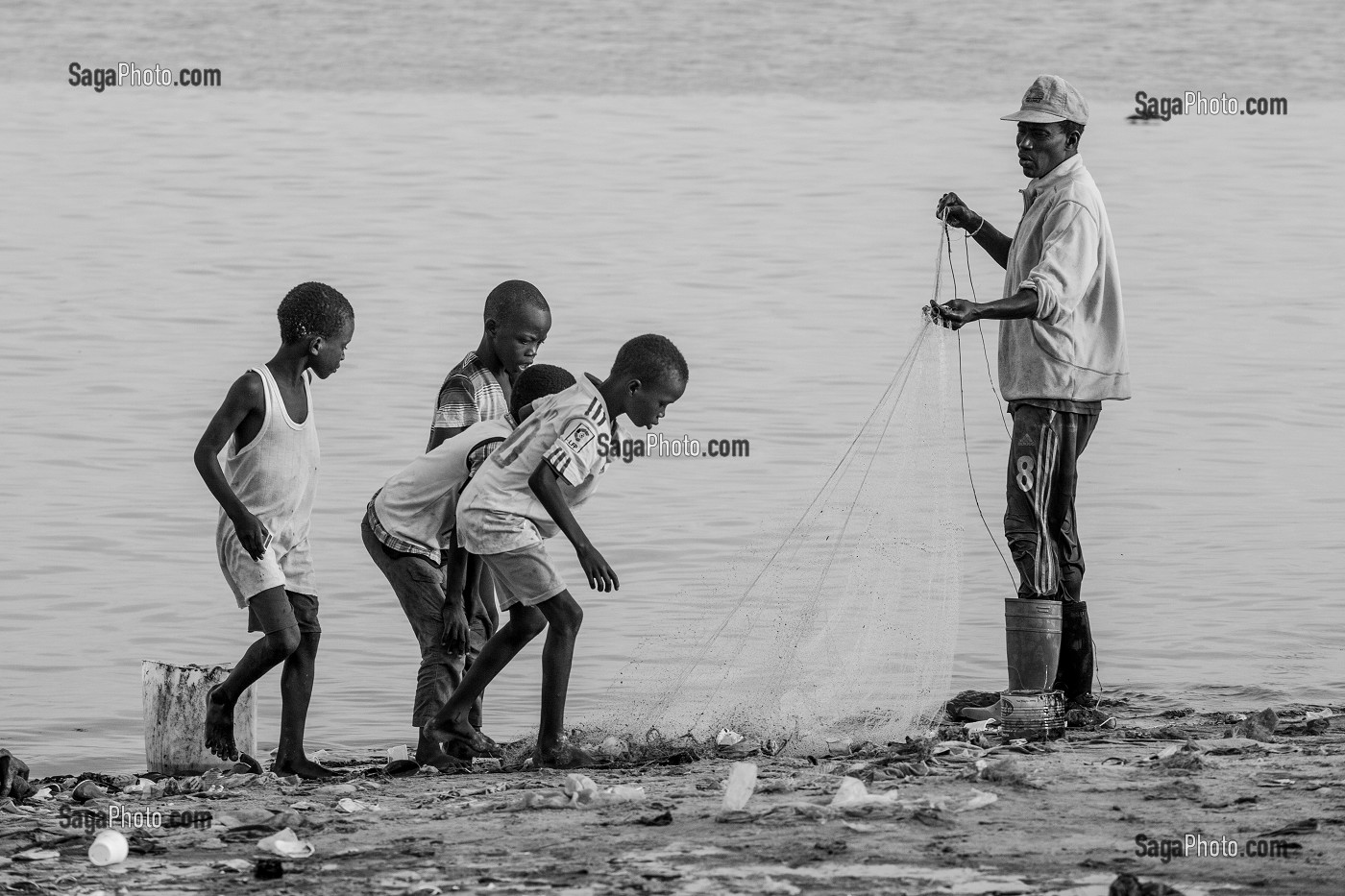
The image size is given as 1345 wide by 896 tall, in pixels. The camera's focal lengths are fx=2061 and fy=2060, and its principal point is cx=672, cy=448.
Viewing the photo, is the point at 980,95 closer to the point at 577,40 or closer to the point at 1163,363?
the point at 577,40

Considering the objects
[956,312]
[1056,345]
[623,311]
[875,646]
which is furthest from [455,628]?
[623,311]

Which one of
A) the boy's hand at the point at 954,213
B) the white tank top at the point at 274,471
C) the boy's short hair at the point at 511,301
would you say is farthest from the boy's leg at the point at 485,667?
the boy's hand at the point at 954,213

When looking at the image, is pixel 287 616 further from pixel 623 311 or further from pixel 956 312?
pixel 623 311

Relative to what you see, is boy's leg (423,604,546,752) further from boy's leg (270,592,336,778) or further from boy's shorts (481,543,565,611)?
boy's leg (270,592,336,778)

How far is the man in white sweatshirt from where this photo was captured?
6.04 metres

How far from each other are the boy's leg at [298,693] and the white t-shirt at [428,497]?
0.30 meters

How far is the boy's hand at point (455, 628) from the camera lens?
5.92 meters

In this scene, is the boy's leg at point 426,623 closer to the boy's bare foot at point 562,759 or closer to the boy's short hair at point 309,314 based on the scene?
the boy's bare foot at point 562,759

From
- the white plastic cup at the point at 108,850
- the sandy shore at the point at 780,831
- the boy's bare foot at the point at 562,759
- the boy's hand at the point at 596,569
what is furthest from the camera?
the boy's bare foot at the point at 562,759

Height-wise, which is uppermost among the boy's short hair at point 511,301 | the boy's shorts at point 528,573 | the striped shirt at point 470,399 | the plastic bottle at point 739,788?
the boy's short hair at point 511,301

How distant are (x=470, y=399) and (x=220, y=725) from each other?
1190 mm

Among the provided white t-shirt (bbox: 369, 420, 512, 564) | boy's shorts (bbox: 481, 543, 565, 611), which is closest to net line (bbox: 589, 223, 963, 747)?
boy's shorts (bbox: 481, 543, 565, 611)

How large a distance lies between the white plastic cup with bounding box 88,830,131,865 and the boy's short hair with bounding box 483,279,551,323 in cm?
208

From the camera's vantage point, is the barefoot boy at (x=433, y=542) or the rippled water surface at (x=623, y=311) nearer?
the barefoot boy at (x=433, y=542)
